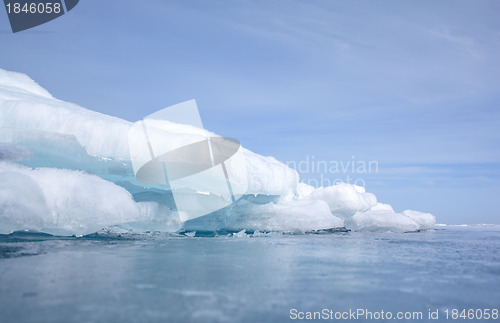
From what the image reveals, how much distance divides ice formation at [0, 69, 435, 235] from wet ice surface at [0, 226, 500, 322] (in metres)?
1.04

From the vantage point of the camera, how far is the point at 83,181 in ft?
24.8

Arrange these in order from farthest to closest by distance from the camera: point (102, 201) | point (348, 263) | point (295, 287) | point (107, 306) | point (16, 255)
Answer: point (102, 201), point (348, 263), point (16, 255), point (295, 287), point (107, 306)

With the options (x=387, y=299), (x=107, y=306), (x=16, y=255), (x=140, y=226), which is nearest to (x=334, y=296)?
(x=387, y=299)

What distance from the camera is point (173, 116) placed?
1180 centimetres

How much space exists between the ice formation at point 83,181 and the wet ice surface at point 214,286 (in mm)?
1037

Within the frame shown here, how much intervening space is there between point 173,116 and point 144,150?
3017 mm

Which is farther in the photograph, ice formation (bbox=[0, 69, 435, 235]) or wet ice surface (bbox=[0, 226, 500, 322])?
ice formation (bbox=[0, 69, 435, 235])

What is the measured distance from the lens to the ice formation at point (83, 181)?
677cm

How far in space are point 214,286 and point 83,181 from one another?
4841 mm

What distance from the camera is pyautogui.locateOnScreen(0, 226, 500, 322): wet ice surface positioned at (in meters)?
2.91

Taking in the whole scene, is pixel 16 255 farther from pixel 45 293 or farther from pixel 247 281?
pixel 247 281

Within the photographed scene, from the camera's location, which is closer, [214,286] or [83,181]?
[214,286]

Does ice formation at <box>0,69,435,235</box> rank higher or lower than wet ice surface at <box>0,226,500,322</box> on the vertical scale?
higher

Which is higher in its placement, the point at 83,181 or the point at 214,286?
the point at 83,181
